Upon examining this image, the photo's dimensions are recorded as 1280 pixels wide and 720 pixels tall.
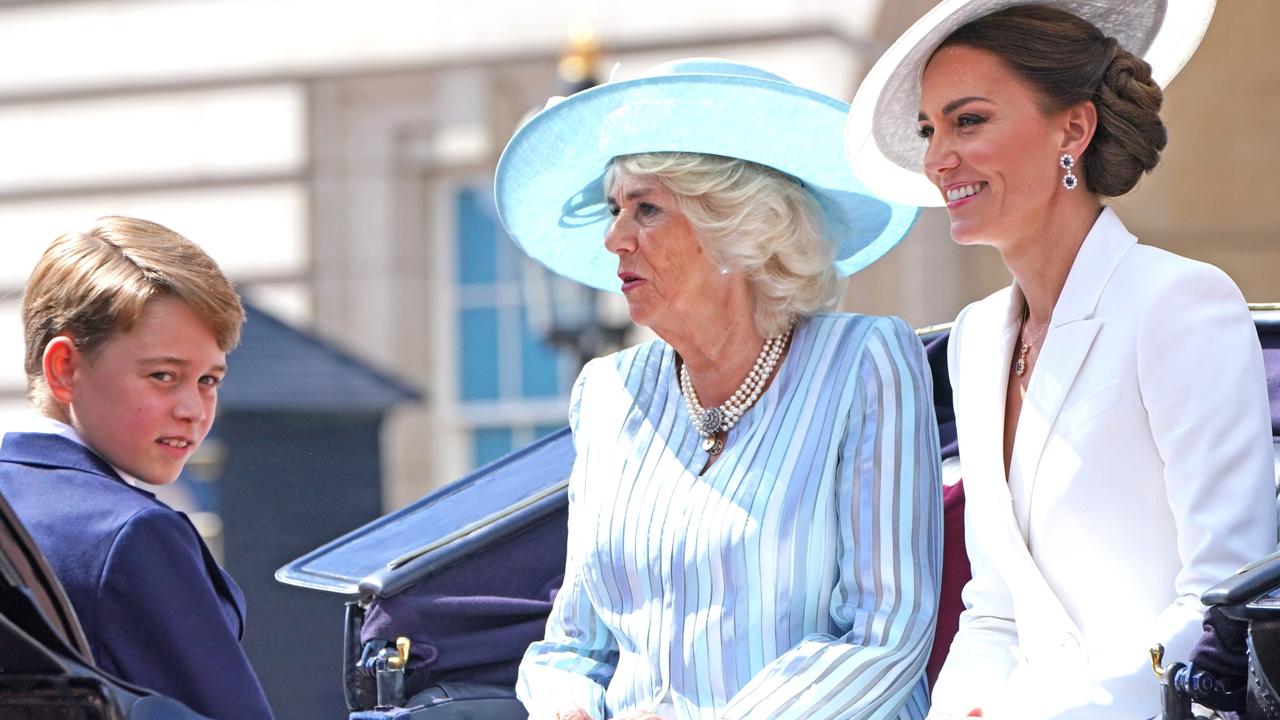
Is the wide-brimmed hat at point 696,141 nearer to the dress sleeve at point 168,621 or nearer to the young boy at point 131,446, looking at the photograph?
the young boy at point 131,446

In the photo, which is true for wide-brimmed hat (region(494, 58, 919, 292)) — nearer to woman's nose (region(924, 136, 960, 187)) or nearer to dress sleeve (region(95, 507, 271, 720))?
woman's nose (region(924, 136, 960, 187))

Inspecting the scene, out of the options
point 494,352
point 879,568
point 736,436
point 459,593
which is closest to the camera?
point 879,568

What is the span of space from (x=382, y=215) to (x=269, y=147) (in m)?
0.91

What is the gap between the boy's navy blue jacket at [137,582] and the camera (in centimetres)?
192

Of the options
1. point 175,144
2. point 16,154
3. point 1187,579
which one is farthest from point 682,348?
point 16,154

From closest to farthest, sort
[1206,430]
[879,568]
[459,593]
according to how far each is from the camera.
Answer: [1206,430]
[879,568]
[459,593]

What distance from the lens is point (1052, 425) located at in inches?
81.9

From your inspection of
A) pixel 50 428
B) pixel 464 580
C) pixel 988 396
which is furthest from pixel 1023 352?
pixel 50 428

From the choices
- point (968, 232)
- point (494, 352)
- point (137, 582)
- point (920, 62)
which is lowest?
point (494, 352)

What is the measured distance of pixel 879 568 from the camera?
2270mm

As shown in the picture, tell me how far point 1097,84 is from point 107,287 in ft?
4.25

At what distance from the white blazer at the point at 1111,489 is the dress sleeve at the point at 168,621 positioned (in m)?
0.91

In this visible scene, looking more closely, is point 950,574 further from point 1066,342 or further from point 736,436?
point 1066,342

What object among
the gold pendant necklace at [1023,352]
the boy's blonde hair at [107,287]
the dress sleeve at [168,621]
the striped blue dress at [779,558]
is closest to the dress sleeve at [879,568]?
the striped blue dress at [779,558]
